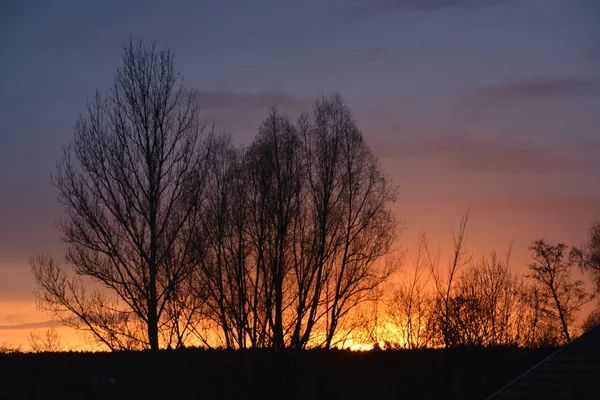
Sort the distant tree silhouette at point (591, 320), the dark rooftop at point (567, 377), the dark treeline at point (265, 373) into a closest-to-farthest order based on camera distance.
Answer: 1. the dark rooftop at point (567, 377)
2. the dark treeline at point (265, 373)
3. the distant tree silhouette at point (591, 320)

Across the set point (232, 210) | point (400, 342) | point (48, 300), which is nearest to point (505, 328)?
point (400, 342)

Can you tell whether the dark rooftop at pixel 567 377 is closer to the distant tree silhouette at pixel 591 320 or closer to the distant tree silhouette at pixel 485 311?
the distant tree silhouette at pixel 485 311

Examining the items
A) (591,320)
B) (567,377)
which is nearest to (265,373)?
(567,377)

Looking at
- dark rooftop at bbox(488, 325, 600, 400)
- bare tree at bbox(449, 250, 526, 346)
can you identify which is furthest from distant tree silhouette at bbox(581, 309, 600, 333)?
dark rooftop at bbox(488, 325, 600, 400)

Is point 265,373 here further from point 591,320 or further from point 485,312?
point 591,320

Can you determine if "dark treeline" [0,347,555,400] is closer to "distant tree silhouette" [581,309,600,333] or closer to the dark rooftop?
the dark rooftop

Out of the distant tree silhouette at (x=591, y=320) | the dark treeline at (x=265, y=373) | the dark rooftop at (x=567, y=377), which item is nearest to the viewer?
the dark rooftop at (x=567, y=377)

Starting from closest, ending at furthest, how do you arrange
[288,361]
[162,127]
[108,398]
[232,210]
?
1. [288,361]
2. [108,398]
3. [162,127]
4. [232,210]

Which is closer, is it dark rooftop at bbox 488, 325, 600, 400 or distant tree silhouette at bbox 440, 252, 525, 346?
dark rooftop at bbox 488, 325, 600, 400

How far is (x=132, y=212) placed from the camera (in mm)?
21078

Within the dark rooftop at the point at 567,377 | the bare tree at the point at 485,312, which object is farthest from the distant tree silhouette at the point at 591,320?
the dark rooftop at the point at 567,377

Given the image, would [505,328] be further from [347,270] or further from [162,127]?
[162,127]

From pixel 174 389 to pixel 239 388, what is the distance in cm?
451

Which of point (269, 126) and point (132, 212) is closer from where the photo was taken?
point (132, 212)
